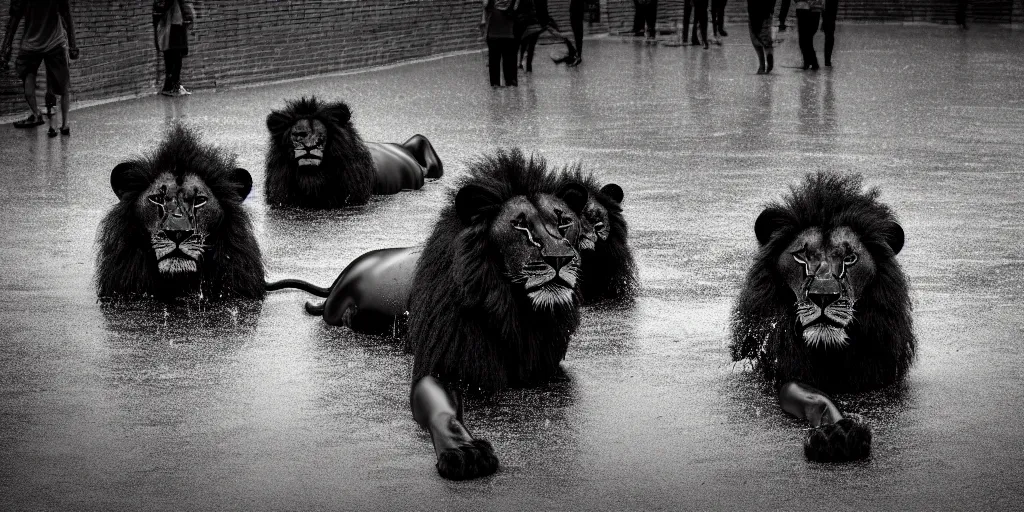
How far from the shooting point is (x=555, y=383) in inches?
260

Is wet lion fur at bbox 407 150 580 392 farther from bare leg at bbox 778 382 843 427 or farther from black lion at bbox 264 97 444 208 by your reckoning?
black lion at bbox 264 97 444 208

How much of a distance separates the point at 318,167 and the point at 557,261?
646cm

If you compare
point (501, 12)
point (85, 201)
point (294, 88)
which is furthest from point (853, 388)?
point (294, 88)

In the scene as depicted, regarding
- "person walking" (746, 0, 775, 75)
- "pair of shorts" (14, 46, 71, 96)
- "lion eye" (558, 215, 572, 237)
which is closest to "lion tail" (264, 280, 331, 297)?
"lion eye" (558, 215, 572, 237)

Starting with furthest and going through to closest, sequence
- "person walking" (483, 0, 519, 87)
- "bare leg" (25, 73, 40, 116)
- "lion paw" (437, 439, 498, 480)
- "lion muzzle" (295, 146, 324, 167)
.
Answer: "person walking" (483, 0, 519, 87), "bare leg" (25, 73, 40, 116), "lion muzzle" (295, 146, 324, 167), "lion paw" (437, 439, 498, 480)

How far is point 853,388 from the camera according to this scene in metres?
6.09

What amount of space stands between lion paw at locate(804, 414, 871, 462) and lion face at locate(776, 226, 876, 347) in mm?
491

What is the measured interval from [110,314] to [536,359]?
126 inches

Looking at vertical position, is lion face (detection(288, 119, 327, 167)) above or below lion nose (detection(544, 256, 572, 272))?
below

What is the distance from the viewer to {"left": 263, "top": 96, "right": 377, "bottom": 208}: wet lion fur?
11.9 m

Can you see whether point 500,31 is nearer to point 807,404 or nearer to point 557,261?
point 557,261


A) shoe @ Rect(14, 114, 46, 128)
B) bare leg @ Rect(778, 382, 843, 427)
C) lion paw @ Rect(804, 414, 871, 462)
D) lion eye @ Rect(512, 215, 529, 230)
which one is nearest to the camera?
lion paw @ Rect(804, 414, 871, 462)

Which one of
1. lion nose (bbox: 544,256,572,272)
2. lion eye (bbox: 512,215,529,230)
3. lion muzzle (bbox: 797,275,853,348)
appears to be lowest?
lion muzzle (bbox: 797,275,853,348)

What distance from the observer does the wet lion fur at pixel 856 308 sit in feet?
19.5
